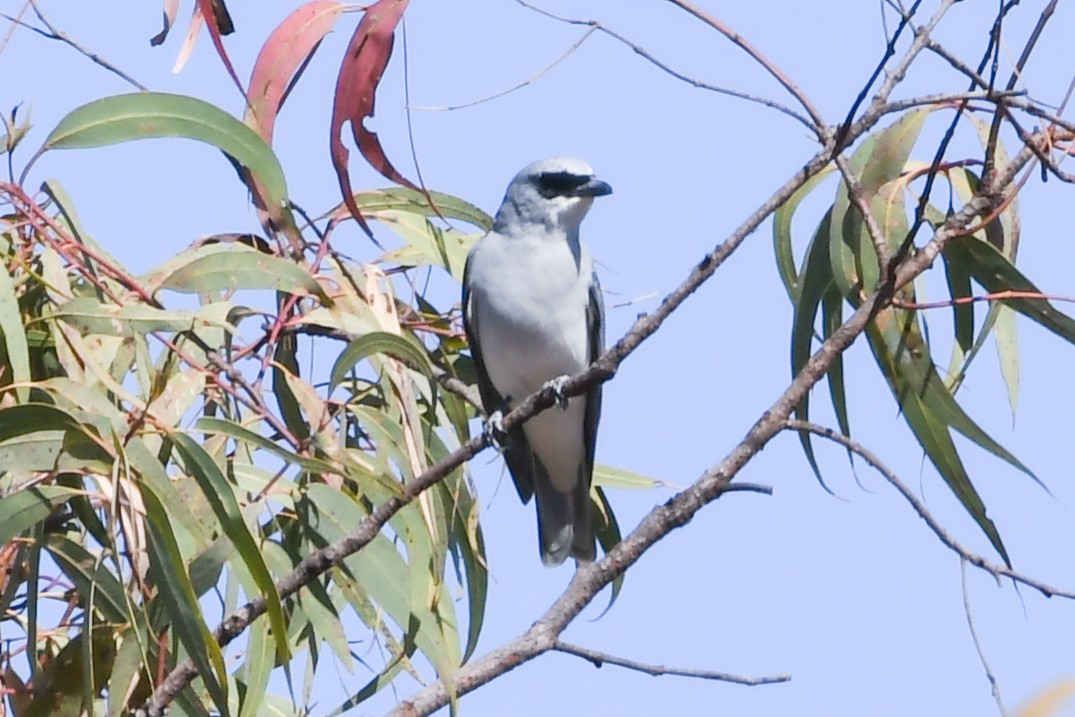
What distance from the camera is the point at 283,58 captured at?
2.66 meters

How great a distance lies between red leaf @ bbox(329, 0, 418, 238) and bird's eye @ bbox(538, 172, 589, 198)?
55.4 inches

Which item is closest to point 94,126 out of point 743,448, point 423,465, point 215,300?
point 215,300

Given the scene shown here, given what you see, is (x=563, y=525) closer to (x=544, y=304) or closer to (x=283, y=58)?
(x=544, y=304)

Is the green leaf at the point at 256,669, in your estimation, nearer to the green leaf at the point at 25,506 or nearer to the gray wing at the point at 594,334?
the green leaf at the point at 25,506

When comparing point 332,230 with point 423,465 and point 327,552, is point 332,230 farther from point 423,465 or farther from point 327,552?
point 327,552

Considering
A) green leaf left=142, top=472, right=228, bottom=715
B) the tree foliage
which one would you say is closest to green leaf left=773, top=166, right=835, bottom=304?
the tree foliage

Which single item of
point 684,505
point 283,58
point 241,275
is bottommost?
point 684,505

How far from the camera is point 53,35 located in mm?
2566

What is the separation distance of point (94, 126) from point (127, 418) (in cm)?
53

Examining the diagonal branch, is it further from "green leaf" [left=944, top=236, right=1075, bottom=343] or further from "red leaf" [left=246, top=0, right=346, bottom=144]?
"red leaf" [left=246, top=0, right=346, bottom=144]

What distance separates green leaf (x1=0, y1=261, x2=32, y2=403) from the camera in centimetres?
223

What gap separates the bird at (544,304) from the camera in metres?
3.82

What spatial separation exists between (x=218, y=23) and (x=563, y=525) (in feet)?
6.31

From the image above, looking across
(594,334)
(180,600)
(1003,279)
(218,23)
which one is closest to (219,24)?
(218,23)
